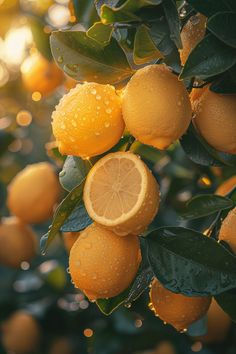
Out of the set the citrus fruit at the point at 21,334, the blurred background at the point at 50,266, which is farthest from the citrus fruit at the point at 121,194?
the citrus fruit at the point at 21,334

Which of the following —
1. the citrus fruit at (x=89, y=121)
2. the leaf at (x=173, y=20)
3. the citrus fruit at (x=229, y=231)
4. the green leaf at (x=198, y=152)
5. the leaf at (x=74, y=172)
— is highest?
the leaf at (x=173, y=20)

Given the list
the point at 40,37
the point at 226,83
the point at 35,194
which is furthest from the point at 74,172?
the point at 40,37

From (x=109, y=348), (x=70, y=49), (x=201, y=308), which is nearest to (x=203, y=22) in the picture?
(x=70, y=49)

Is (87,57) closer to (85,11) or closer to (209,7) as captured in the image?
(209,7)

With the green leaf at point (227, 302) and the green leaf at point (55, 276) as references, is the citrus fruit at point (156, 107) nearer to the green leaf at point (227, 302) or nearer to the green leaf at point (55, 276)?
the green leaf at point (227, 302)

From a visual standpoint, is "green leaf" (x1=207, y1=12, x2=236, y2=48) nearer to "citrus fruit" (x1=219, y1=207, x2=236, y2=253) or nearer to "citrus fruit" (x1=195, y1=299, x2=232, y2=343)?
"citrus fruit" (x1=219, y1=207, x2=236, y2=253)

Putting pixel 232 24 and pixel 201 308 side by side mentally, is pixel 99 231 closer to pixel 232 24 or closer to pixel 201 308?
pixel 201 308
